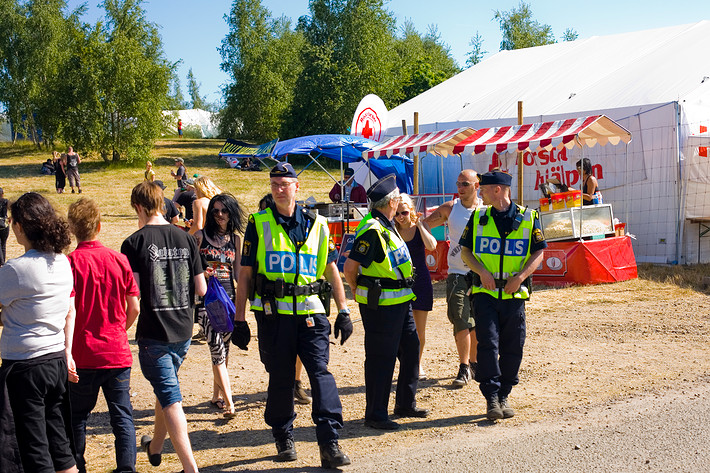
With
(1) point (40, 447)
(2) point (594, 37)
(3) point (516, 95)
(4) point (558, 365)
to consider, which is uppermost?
(2) point (594, 37)

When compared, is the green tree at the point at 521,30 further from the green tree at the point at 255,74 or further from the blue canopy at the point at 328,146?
the blue canopy at the point at 328,146

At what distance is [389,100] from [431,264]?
31.2m

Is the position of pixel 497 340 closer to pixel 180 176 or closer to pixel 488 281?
pixel 488 281

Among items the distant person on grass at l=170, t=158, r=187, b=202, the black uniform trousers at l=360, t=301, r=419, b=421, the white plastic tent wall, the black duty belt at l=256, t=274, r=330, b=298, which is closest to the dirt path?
the black uniform trousers at l=360, t=301, r=419, b=421

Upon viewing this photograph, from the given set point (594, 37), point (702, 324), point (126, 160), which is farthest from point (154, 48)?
point (702, 324)

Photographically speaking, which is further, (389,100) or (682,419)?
(389,100)

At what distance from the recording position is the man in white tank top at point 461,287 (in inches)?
254

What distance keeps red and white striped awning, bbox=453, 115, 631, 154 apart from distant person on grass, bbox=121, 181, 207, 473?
7.81m

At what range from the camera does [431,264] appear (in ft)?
41.6

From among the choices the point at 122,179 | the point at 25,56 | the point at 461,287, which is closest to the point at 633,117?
the point at 461,287

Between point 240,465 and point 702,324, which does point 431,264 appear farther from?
point 240,465

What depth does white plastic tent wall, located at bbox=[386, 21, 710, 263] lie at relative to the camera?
43.5ft

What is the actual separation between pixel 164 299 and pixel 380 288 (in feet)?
4.93

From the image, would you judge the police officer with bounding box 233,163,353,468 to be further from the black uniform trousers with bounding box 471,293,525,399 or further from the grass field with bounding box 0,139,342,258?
the grass field with bounding box 0,139,342,258
